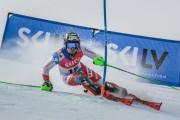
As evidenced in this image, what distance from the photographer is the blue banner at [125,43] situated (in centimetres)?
433

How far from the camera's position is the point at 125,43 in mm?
4402

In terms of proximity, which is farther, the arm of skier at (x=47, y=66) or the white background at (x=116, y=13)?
the white background at (x=116, y=13)

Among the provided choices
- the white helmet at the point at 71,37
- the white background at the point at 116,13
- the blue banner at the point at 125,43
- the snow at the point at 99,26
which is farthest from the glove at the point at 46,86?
the white background at the point at 116,13

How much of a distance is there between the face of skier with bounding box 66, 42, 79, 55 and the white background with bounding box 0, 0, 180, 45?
590 mm

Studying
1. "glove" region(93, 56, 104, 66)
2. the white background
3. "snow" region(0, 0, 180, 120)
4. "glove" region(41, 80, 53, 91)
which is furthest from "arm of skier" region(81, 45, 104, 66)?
"glove" region(41, 80, 53, 91)

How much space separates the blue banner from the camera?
4.33 metres

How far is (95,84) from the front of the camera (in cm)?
388

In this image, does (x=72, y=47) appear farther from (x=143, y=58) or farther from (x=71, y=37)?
(x=143, y=58)

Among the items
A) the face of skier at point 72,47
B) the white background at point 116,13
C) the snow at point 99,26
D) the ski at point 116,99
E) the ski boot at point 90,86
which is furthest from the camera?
the white background at point 116,13

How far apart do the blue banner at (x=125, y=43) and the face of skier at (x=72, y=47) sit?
1.27 ft

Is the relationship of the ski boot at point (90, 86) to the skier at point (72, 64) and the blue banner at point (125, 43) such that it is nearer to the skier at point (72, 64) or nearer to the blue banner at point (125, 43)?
the skier at point (72, 64)

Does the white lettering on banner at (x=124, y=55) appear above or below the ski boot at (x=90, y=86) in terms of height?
above

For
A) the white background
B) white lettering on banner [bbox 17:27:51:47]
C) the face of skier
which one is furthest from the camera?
the white background

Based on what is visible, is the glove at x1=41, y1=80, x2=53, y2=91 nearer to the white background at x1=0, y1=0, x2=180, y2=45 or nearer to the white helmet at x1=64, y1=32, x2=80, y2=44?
the white helmet at x1=64, y1=32, x2=80, y2=44
